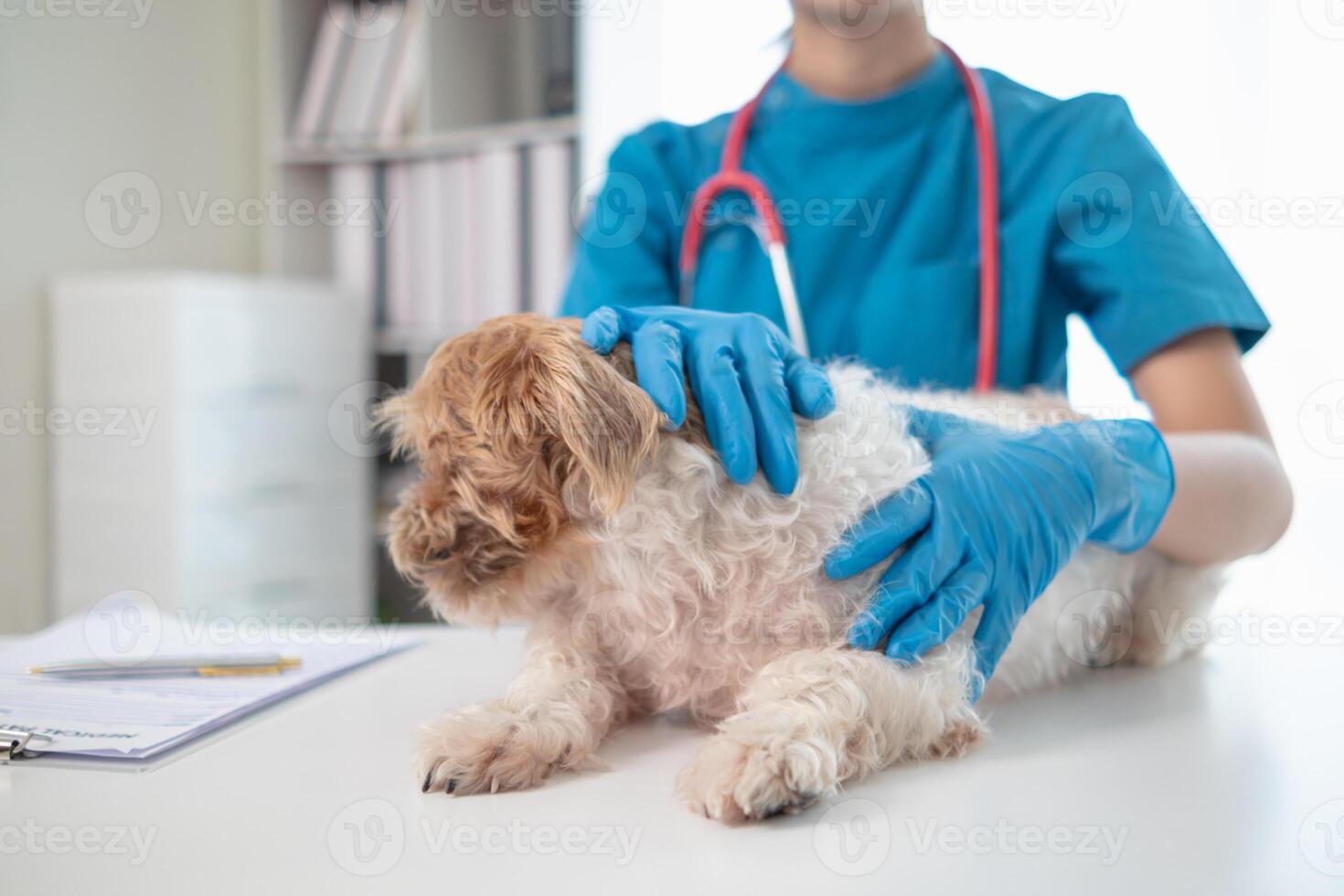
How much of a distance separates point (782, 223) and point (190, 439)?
1.79m

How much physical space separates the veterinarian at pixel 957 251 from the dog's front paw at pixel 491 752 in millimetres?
476

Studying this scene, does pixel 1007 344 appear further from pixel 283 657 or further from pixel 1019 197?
pixel 283 657

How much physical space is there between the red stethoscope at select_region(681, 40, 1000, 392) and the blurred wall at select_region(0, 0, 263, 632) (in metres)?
2.09

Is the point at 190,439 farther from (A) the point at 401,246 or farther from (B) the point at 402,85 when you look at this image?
(B) the point at 402,85

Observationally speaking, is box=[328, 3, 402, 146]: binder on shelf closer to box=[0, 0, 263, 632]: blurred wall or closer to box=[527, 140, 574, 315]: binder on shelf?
box=[0, 0, 263, 632]: blurred wall

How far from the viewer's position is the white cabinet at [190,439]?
2572mm

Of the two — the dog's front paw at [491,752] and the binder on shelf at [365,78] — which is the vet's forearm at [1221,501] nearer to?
the dog's front paw at [491,752]

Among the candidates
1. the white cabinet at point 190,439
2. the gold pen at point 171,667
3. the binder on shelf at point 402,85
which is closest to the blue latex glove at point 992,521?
the gold pen at point 171,667

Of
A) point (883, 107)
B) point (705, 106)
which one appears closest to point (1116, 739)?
point (883, 107)

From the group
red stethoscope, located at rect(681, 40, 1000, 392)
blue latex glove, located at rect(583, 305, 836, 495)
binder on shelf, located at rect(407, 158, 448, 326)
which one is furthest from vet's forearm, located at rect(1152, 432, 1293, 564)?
binder on shelf, located at rect(407, 158, 448, 326)

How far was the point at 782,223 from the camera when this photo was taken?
1.54 m

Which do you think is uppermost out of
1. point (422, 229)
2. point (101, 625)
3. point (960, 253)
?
point (422, 229)

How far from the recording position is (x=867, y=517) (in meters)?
0.87

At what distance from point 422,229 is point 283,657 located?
2.22 m
